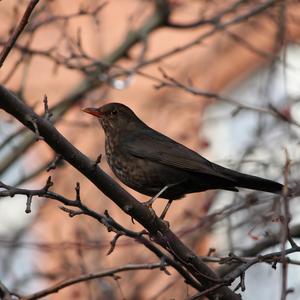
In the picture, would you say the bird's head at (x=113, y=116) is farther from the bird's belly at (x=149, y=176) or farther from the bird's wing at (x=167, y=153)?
the bird's belly at (x=149, y=176)

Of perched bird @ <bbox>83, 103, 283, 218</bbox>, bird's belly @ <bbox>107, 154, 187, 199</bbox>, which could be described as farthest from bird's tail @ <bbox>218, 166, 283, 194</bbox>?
bird's belly @ <bbox>107, 154, 187, 199</bbox>

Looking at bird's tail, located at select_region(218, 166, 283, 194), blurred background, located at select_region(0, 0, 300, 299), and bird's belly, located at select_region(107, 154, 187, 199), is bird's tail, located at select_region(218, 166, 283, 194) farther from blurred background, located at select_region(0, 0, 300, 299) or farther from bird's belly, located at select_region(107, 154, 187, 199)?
blurred background, located at select_region(0, 0, 300, 299)

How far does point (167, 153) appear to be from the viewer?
18.6 feet

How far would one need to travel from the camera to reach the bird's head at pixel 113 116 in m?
6.00

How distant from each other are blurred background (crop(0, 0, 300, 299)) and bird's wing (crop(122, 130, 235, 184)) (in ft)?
2.01

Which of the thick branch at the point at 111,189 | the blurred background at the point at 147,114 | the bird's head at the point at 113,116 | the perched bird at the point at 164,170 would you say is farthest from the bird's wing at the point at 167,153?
the thick branch at the point at 111,189

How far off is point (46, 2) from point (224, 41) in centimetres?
592

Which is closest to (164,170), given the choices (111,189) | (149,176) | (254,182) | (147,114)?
(149,176)

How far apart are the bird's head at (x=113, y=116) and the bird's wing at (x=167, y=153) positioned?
167 mm

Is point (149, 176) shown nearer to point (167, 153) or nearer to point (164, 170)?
point (164, 170)

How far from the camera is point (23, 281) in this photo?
7613mm

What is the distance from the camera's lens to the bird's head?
600 centimetres

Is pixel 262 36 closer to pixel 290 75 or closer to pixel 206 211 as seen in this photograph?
pixel 290 75

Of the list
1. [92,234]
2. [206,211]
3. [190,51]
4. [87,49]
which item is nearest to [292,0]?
[206,211]
